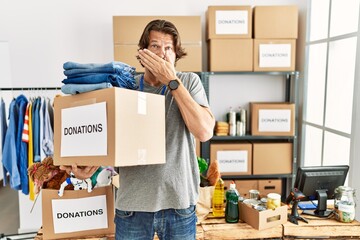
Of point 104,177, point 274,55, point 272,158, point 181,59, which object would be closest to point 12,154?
point 104,177

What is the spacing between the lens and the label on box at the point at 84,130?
951 mm

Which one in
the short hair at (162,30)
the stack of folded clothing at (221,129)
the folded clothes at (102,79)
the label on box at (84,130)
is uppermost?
the short hair at (162,30)

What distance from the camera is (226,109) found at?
132 inches

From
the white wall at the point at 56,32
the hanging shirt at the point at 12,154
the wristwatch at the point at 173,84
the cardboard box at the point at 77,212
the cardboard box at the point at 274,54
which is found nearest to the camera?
the wristwatch at the point at 173,84

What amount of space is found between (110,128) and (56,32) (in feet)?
8.42

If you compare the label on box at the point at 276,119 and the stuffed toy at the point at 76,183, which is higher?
the label on box at the point at 276,119

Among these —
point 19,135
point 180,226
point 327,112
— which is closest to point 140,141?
point 180,226

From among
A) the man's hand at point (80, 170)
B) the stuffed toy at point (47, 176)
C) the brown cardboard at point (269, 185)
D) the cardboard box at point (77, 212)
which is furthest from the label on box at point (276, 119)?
the man's hand at point (80, 170)

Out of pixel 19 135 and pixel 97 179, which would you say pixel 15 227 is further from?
pixel 97 179

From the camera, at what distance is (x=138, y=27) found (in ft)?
9.20

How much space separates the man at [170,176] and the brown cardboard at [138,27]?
173 cm

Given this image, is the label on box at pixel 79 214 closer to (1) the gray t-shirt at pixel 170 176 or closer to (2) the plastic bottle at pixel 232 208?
(1) the gray t-shirt at pixel 170 176

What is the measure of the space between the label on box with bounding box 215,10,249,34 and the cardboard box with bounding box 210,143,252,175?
3.62ft

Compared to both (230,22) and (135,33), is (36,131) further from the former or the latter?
(230,22)
